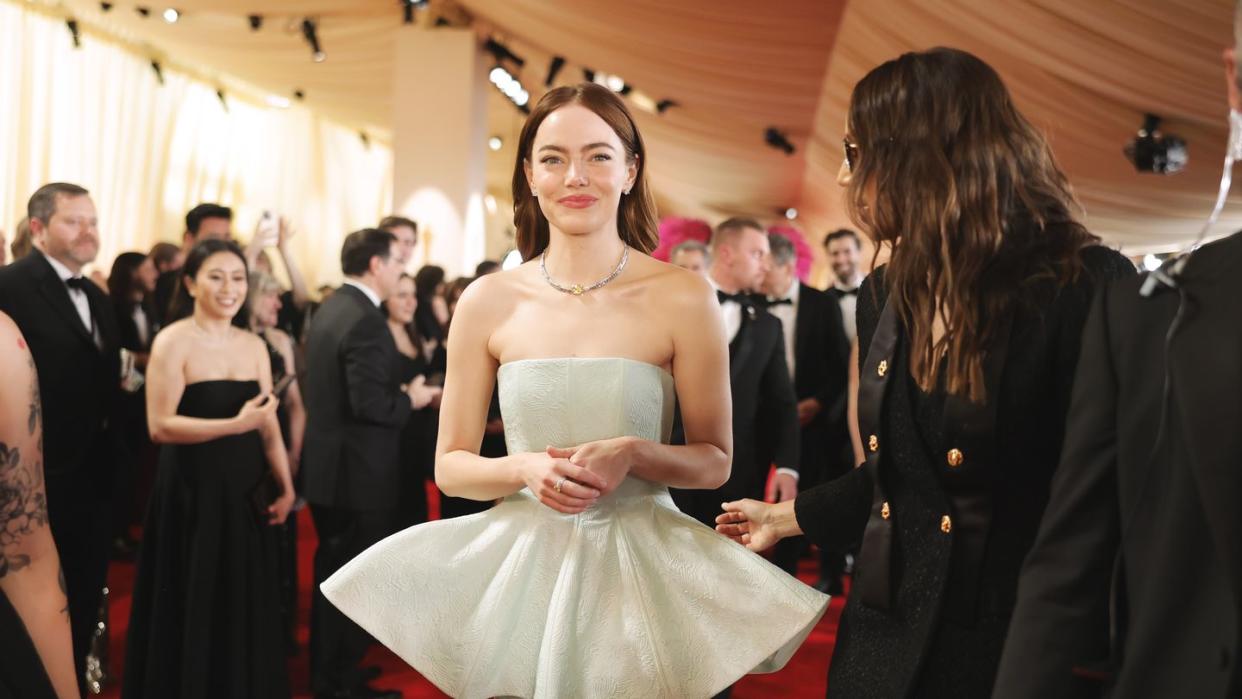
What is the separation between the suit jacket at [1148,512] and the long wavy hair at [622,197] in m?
1.23

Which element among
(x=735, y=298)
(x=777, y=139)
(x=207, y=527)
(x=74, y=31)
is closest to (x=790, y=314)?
(x=735, y=298)

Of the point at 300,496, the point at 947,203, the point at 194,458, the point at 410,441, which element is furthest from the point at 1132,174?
the point at 947,203

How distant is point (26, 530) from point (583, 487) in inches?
34.5

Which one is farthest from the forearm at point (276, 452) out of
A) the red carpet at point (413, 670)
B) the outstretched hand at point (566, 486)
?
the outstretched hand at point (566, 486)

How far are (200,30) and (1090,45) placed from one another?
9197 millimetres

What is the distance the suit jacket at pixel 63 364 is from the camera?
3.91 m

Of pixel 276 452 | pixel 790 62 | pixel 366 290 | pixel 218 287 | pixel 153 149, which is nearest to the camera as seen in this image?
pixel 218 287

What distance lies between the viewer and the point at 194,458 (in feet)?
12.3

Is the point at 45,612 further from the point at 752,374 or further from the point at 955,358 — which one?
the point at 752,374

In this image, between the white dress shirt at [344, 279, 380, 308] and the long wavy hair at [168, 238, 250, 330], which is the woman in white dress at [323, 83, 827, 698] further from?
the white dress shirt at [344, 279, 380, 308]

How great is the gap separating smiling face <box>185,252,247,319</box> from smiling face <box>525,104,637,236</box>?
190 centimetres

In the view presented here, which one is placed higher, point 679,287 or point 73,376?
point 679,287

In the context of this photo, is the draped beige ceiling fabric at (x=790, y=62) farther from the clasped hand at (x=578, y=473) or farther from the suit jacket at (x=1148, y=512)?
the suit jacket at (x=1148, y=512)

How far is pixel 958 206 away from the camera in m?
1.57
